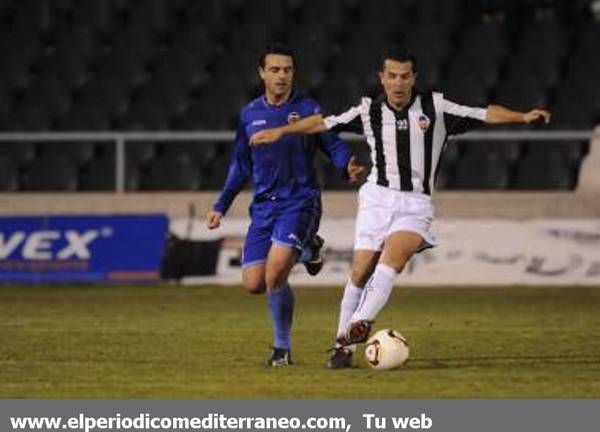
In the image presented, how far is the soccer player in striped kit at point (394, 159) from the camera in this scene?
1218 cm

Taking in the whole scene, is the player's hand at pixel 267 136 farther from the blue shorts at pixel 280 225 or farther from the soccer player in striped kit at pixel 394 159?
the blue shorts at pixel 280 225

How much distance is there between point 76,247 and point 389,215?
8919 mm

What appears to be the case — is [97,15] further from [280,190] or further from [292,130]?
[292,130]

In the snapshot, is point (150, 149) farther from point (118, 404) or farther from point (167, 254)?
point (118, 404)

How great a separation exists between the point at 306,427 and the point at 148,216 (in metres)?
11.8

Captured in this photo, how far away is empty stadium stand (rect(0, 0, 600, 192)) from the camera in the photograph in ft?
73.7

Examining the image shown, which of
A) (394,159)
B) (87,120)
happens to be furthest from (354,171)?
(87,120)

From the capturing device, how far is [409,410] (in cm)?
980

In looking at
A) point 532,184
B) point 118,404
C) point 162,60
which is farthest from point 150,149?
point 118,404

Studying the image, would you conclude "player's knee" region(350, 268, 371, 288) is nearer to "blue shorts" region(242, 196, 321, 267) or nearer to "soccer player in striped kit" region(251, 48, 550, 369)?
"soccer player in striped kit" region(251, 48, 550, 369)

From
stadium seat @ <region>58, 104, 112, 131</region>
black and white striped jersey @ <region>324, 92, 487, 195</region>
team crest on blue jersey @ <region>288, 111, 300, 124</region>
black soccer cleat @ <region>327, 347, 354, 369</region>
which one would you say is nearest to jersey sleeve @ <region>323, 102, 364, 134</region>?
black and white striped jersey @ <region>324, 92, 487, 195</region>

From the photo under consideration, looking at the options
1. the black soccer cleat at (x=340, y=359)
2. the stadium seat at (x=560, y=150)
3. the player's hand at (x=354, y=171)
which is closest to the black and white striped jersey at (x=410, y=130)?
the player's hand at (x=354, y=171)

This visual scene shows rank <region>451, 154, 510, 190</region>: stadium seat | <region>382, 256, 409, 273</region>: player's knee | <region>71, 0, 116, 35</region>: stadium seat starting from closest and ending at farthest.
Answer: <region>382, 256, 409, 273</region>: player's knee, <region>451, 154, 510, 190</region>: stadium seat, <region>71, 0, 116, 35</region>: stadium seat

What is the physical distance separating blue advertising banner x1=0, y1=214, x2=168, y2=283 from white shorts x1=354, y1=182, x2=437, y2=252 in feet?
28.0
